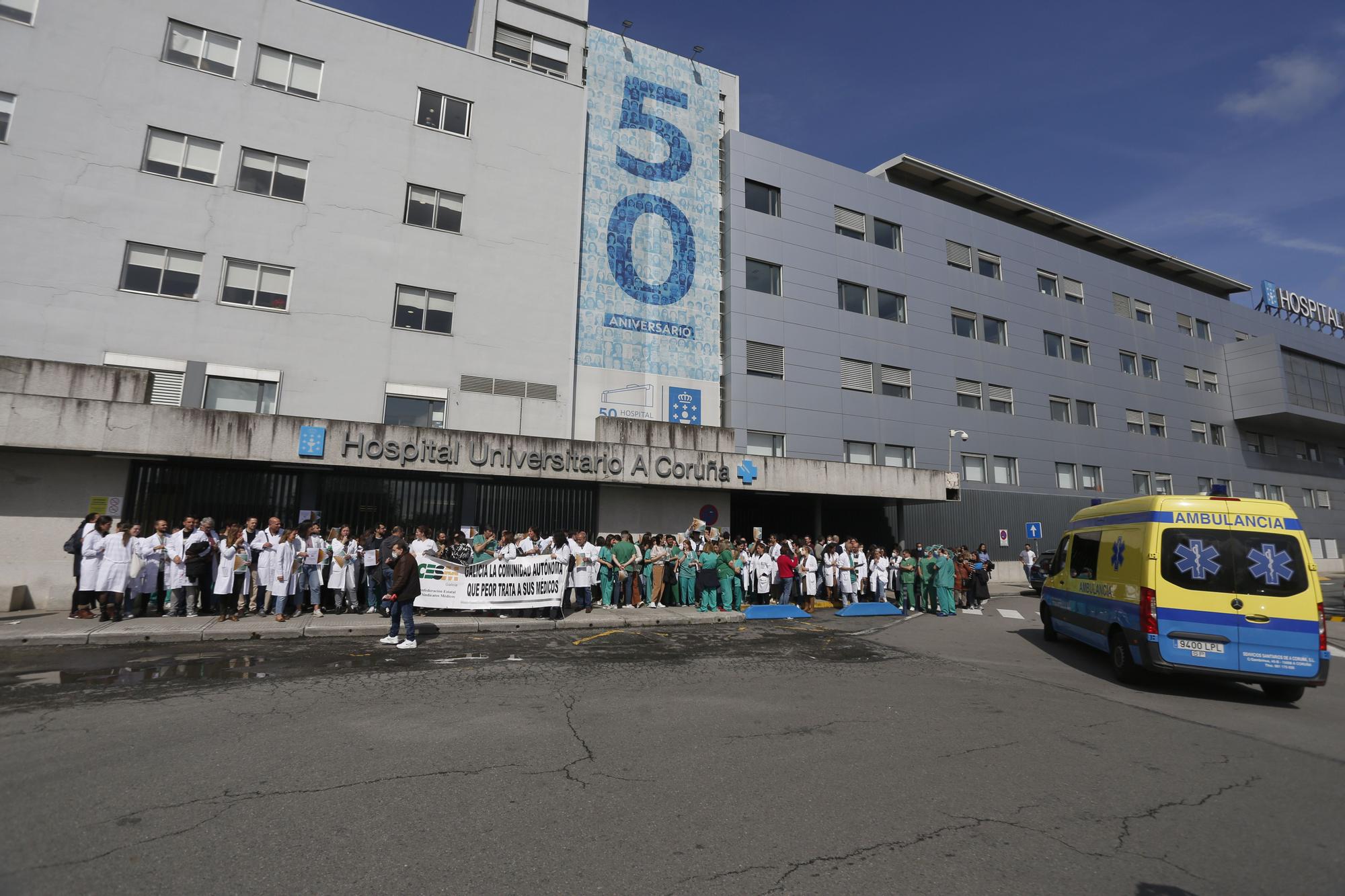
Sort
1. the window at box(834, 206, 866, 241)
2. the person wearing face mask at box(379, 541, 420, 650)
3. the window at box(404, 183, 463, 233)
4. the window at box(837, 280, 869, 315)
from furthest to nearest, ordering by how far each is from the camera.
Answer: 1. the window at box(834, 206, 866, 241)
2. the window at box(837, 280, 869, 315)
3. the window at box(404, 183, 463, 233)
4. the person wearing face mask at box(379, 541, 420, 650)

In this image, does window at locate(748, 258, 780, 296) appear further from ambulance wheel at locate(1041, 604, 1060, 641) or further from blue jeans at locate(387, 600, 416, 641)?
blue jeans at locate(387, 600, 416, 641)

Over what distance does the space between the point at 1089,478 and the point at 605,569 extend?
90.7ft

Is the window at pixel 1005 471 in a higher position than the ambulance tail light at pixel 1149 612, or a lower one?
higher

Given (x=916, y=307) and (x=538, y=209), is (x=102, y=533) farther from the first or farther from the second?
(x=916, y=307)

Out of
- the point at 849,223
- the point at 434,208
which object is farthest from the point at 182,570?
the point at 849,223

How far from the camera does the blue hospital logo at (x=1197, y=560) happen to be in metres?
8.59

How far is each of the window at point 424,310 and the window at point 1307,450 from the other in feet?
169

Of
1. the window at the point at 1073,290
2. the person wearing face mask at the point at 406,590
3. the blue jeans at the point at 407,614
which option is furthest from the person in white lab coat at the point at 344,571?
the window at the point at 1073,290

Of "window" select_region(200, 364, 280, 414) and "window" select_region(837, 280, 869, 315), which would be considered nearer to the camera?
"window" select_region(200, 364, 280, 414)

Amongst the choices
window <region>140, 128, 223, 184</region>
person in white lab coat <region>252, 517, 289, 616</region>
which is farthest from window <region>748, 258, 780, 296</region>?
person in white lab coat <region>252, 517, 289, 616</region>

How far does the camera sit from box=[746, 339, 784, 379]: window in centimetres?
2527

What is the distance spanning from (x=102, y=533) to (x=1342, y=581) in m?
46.6

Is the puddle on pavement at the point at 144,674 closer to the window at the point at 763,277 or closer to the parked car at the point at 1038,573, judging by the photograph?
the window at the point at 763,277

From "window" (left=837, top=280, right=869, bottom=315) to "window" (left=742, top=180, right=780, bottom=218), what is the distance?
13.5 ft
